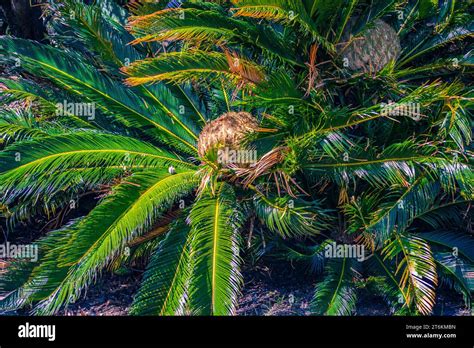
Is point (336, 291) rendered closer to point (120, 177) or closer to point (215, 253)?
point (215, 253)

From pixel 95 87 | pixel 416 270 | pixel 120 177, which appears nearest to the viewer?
pixel 416 270

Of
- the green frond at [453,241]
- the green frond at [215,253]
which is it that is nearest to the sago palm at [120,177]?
the green frond at [215,253]

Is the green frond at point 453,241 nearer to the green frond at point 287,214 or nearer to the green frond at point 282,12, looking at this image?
the green frond at point 287,214

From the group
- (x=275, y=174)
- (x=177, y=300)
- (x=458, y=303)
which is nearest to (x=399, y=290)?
(x=458, y=303)

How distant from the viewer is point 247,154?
6.07m

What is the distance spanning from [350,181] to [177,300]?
2108mm

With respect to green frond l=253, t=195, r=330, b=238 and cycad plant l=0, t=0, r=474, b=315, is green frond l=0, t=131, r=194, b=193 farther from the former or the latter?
green frond l=253, t=195, r=330, b=238

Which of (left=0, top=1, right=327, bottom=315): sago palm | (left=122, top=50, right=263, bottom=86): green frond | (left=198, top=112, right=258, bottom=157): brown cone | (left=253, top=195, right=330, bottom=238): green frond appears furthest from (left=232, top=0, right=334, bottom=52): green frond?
(left=253, top=195, right=330, bottom=238): green frond

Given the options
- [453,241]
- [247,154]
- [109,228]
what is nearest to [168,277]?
[109,228]

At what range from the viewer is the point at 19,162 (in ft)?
19.0

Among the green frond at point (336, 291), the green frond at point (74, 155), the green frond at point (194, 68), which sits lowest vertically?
the green frond at point (336, 291)

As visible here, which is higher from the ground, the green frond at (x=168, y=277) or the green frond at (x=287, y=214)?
the green frond at (x=287, y=214)

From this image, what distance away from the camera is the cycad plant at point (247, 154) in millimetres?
5691

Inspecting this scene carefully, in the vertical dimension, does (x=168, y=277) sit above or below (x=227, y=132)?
below
